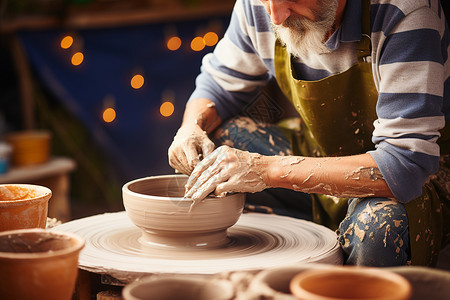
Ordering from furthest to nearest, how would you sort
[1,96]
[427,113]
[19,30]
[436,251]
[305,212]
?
1. [1,96]
2. [19,30]
3. [305,212]
4. [436,251]
5. [427,113]

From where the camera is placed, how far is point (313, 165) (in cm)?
180

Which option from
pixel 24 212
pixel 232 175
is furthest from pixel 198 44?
pixel 24 212

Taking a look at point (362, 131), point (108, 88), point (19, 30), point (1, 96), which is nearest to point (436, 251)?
point (362, 131)

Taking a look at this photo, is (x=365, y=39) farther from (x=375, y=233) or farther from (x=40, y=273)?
(x=40, y=273)

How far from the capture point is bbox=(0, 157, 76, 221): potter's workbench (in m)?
3.64

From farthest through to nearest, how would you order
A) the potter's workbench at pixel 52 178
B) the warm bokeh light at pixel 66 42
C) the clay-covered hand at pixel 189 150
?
the warm bokeh light at pixel 66 42 < the potter's workbench at pixel 52 178 < the clay-covered hand at pixel 189 150

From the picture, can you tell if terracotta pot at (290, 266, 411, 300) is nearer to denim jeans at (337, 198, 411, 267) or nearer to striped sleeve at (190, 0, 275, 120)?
denim jeans at (337, 198, 411, 267)

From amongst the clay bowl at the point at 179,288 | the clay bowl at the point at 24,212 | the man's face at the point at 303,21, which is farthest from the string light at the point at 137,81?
the clay bowl at the point at 179,288

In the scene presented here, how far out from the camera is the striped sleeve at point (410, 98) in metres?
1.74

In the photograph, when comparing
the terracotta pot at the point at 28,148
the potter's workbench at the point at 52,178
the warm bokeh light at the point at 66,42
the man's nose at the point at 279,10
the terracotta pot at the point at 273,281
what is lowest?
the potter's workbench at the point at 52,178

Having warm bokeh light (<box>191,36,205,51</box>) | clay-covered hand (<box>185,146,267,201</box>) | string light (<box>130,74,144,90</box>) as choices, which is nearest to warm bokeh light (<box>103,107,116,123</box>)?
string light (<box>130,74,144,90</box>)

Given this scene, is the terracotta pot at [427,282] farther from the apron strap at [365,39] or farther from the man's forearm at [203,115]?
Answer: the man's forearm at [203,115]

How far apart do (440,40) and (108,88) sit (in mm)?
2598

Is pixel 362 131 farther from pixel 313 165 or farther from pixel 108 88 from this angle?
pixel 108 88
